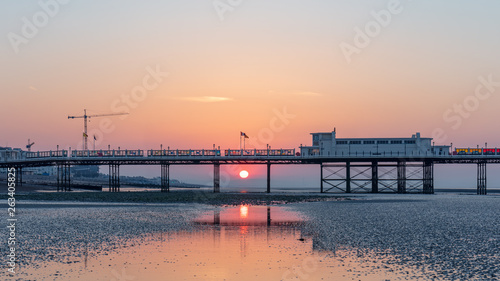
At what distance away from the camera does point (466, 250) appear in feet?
64.7

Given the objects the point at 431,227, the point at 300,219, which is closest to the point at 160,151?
the point at 300,219

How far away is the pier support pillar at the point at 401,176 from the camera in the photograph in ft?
285

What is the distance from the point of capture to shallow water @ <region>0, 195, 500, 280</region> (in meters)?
15.5

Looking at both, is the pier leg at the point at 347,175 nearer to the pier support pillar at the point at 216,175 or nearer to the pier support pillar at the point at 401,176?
the pier support pillar at the point at 401,176

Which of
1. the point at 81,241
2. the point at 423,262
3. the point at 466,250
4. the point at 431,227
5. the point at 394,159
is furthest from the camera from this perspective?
the point at 394,159

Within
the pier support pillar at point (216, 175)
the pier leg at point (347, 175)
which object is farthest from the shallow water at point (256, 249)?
the pier support pillar at point (216, 175)

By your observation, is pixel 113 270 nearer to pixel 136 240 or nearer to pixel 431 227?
pixel 136 240

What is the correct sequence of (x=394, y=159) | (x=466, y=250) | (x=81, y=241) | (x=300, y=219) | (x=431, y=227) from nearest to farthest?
(x=466, y=250), (x=81, y=241), (x=431, y=227), (x=300, y=219), (x=394, y=159)

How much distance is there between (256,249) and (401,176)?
2882 inches

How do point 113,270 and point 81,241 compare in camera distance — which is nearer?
point 113,270

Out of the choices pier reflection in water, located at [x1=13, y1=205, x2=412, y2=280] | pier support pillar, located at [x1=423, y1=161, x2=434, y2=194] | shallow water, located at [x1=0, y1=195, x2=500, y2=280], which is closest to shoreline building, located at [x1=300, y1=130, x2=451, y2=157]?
pier support pillar, located at [x1=423, y1=161, x2=434, y2=194]

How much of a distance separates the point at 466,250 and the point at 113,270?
509 inches

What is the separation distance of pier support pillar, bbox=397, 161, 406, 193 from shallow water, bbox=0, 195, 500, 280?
5608 cm

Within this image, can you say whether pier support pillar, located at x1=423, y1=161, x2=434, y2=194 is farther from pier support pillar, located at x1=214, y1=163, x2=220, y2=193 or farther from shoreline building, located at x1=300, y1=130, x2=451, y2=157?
pier support pillar, located at x1=214, y1=163, x2=220, y2=193
